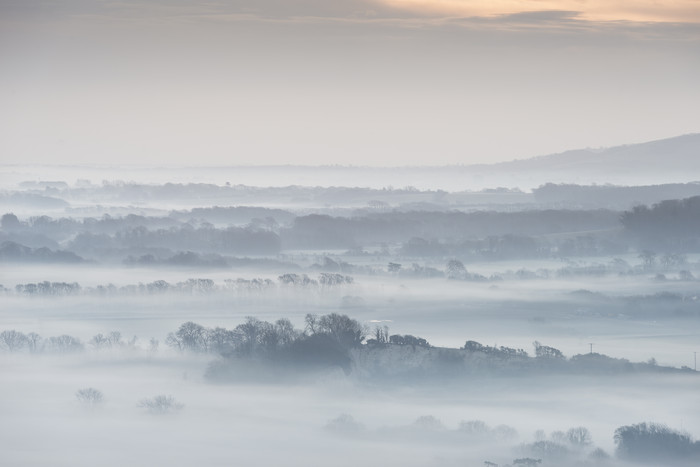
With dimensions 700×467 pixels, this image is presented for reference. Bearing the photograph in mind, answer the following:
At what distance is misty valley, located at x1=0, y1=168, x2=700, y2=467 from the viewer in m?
54.4

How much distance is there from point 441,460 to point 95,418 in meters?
14.8

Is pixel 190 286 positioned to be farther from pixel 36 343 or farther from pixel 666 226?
pixel 666 226

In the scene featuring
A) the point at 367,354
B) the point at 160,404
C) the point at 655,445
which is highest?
the point at 367,354

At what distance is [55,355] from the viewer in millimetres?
75438

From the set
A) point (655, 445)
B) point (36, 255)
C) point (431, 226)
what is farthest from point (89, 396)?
point (431, 226)

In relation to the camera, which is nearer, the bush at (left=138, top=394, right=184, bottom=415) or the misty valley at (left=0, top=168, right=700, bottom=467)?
the misty valley at (left=0, top=168, right=700, bottom=467)

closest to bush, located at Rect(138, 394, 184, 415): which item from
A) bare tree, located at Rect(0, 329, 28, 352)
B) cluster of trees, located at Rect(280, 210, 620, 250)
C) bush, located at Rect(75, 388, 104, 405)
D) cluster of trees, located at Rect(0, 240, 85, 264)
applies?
bush, located at Rect(75, 388, 104, 405)

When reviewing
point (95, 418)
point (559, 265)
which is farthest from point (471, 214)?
point (95, 418)

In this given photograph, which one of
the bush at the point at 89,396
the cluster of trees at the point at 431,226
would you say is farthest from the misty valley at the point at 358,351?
the cluster of trees at the point at 431,226

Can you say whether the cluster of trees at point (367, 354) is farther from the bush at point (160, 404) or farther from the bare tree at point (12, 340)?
the bush at point (160, 404)

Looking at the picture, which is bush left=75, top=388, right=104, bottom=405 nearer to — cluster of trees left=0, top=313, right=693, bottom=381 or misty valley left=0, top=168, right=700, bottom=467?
misty valley left=0, top=168, right=700, bottom=467

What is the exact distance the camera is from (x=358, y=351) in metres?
68.2

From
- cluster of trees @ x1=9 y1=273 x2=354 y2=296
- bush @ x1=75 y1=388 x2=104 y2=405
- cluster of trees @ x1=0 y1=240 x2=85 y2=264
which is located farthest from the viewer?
cluster of trees @ x1=0 y1=240 x2=85 y2=264

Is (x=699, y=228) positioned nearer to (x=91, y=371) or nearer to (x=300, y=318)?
(x=300, y=318)
